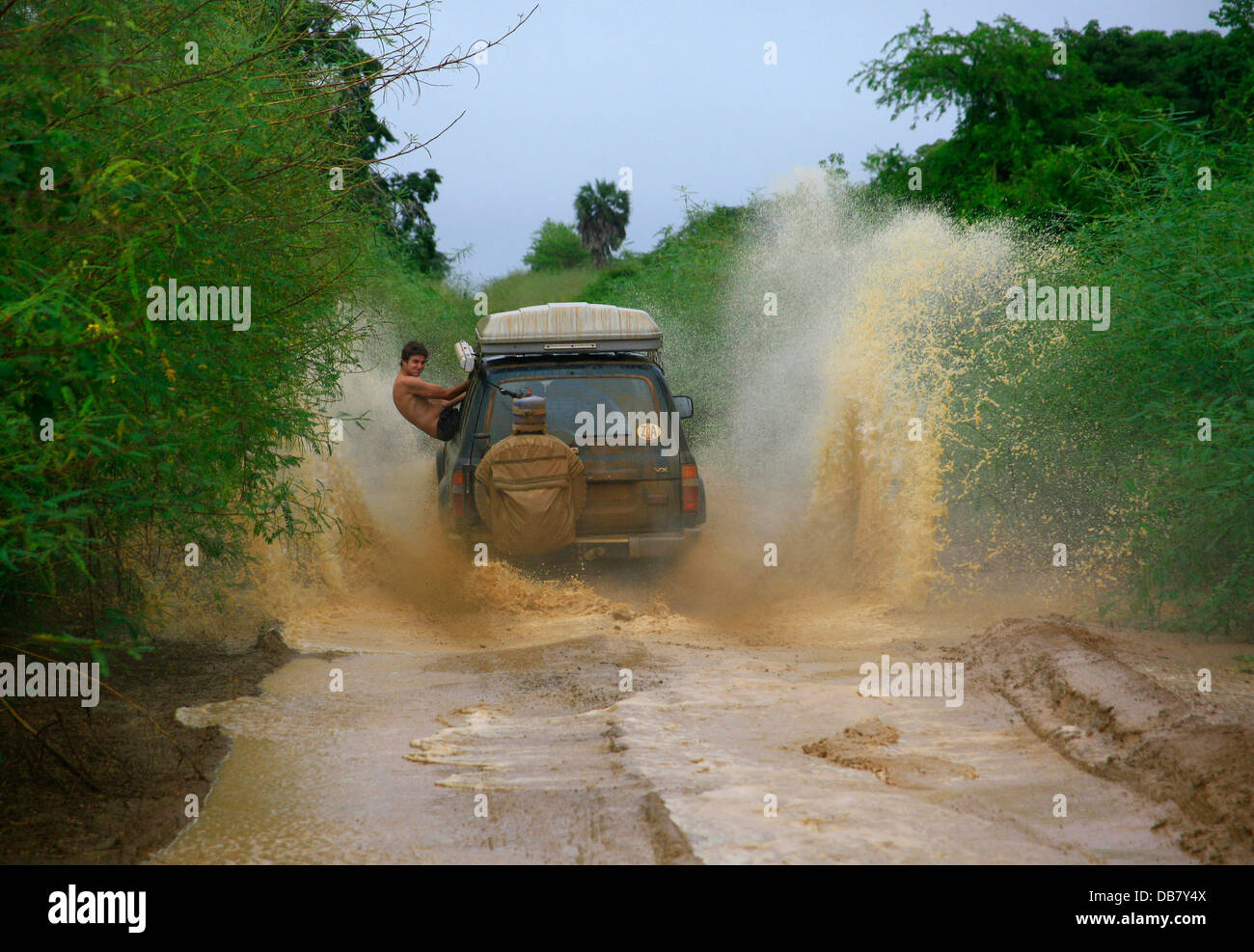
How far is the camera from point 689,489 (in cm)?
848

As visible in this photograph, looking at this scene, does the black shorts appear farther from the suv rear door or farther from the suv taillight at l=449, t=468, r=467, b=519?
the suv taillight at l=449, t=468, r=467, b=519

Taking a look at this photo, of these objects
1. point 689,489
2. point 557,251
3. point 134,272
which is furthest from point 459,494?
point 557,251

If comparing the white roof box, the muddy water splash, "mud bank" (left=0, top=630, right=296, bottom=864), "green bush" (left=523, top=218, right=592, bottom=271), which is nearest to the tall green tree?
the muddy water splash

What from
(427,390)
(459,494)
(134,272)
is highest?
(427,390)

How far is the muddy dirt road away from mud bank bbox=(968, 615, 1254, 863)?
86mm

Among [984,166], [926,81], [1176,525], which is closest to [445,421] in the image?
[1176,525]

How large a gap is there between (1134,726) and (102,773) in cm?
424

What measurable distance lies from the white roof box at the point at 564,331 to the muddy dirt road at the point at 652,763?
105 inches

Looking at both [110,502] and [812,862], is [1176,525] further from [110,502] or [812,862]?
[110,502]

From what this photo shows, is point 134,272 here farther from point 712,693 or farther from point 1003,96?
point 1003,96

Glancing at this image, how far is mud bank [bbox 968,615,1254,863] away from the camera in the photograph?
3855mm

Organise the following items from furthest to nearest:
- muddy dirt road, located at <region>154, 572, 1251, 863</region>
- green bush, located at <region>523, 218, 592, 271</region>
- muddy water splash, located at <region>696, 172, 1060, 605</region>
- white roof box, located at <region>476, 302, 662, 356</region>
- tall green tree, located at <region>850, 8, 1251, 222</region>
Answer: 1. green bush, located at <region>523, 218, 592, 271</region>
2. tall green tree, located at <region>850, 8, 1251, 222</region>
3. white roof box, located at <region>476, 302, 662, 356</region>
4. muddy water splash, located at <region>696, 172, 1060, 605</region>
5. muddy dirt road, located at <region>154, 572, 1251, 863</region>

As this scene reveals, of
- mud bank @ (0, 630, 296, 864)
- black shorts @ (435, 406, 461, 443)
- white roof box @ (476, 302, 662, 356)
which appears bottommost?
mud bank @ (0, 630, 296, 864)

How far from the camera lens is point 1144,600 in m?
6.75
